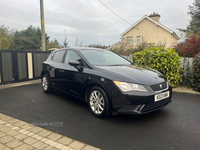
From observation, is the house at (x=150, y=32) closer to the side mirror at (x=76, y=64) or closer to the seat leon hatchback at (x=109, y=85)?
the seat leon hatchback at (x=109, y=85)

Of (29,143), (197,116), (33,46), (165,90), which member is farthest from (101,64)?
(33,46)

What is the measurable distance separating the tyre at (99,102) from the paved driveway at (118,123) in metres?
0.16

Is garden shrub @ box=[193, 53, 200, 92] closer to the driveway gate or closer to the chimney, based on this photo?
the driveway gate

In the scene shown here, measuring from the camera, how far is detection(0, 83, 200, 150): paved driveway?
2.56 meters

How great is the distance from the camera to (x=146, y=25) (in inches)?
997

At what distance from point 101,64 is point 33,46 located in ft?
104

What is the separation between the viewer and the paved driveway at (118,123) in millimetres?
2564

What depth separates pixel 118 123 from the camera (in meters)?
3.25

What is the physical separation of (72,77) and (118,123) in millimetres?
1706

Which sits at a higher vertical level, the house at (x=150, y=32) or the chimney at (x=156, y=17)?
the chimney at (x=156, y=17)

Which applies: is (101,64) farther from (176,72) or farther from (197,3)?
(197,3)

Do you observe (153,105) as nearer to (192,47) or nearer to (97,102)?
(97,102)

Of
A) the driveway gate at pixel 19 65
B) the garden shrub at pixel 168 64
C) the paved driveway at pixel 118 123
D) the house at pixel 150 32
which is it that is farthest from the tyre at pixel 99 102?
the house at pixel 150 32

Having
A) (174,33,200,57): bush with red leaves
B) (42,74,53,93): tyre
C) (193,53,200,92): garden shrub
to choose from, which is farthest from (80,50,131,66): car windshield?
(174,33,200,57): bush with red leaves
